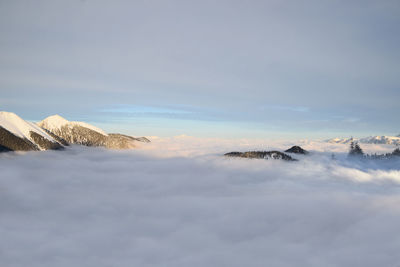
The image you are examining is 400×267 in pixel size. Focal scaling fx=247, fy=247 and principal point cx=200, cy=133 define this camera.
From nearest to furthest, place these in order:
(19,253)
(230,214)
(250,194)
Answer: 1. (19,253)
2. (230,214)
3. (250,194)

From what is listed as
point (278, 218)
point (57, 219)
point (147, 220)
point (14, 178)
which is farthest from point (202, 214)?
point (14, 178)

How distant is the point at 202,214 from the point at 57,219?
71.4m

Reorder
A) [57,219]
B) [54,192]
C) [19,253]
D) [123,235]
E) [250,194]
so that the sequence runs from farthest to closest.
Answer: [250,194]
[54,192]
[57,219]
[123,235]
[19,253]

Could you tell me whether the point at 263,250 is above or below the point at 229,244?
above

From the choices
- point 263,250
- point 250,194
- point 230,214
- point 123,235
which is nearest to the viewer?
point 263,250

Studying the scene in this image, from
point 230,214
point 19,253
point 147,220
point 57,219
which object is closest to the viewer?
point 19,253

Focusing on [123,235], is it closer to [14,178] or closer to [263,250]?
[263,250]

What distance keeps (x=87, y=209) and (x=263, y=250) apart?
95.7 m

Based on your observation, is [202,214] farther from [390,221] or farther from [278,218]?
[390,221]

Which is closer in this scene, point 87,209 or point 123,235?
point 123,235

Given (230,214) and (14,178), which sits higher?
(14,178)

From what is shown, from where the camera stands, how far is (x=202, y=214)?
455 ft

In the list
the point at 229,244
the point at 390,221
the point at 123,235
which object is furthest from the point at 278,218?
the point at 123,235

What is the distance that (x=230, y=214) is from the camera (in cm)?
14962
